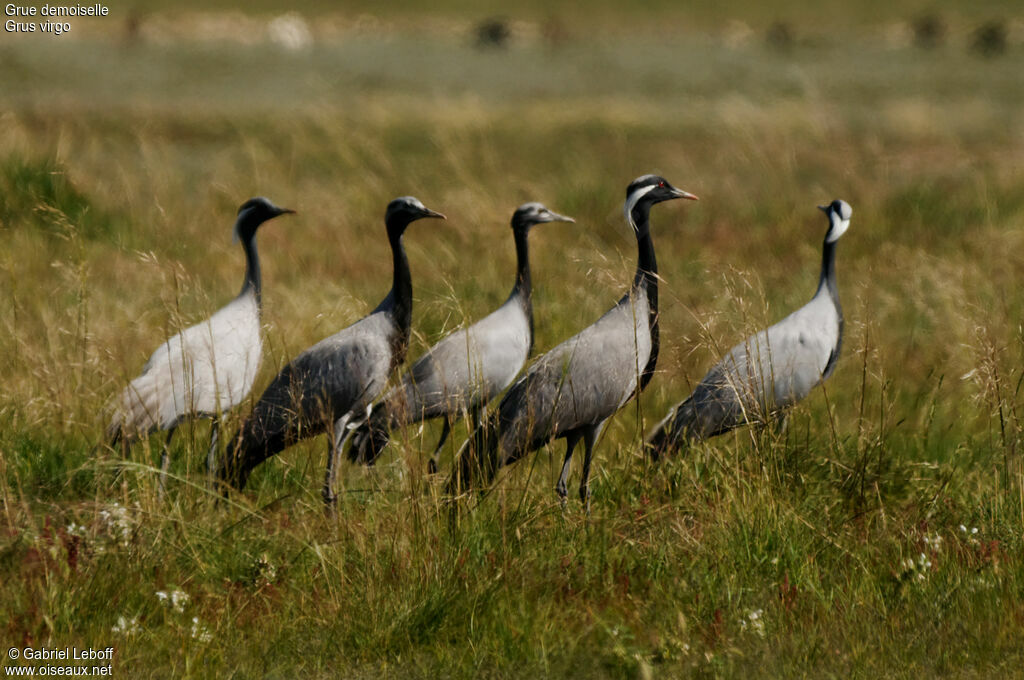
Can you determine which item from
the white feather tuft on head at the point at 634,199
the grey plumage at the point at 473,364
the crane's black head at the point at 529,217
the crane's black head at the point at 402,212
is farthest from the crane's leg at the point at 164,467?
the white feather tuft on head at the point at 634,199

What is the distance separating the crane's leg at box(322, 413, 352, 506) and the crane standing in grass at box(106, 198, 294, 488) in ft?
1.49

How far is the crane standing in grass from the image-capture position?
540 centimetres

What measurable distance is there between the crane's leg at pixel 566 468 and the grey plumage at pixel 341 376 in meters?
0.85

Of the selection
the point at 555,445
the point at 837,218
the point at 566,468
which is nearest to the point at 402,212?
the point at 555,445

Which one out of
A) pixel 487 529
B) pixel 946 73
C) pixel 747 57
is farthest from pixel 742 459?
pixel 747 57

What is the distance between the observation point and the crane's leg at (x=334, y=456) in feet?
15.7

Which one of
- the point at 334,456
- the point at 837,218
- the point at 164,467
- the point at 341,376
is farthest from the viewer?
the point at 837,218

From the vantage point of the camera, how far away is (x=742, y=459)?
5.12 meters

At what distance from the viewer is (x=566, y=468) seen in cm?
534

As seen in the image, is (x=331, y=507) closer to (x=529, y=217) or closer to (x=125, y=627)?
(x=125, y=627)

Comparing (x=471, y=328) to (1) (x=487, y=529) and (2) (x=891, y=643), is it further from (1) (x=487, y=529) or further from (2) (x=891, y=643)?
(2) (x=891, y=643)

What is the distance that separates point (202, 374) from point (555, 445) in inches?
65.8

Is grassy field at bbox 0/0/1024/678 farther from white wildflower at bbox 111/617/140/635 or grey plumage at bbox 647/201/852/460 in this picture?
grey plumage at bbox 647/201/852/460

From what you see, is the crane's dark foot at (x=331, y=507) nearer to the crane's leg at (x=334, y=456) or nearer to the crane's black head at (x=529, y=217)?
the crane's leg at (x=334, y=456)
